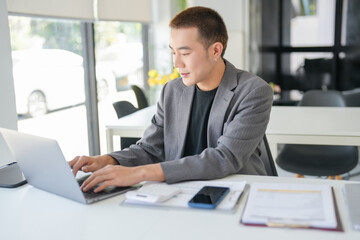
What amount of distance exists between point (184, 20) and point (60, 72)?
2188mm

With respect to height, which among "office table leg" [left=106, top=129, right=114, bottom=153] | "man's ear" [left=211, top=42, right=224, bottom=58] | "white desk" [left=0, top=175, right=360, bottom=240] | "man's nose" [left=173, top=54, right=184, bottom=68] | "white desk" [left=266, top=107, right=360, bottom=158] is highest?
"man's ear" [left=211, top=42, right=224, bottom=58]

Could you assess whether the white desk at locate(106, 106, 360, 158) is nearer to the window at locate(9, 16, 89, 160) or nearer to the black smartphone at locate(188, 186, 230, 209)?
the window at locate(9, 16, 89, 160)

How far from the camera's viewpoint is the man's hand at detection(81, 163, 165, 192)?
141 cm

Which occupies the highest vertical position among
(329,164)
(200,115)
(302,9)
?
(302,9)

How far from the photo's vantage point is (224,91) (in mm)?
1805

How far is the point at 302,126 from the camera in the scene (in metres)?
2.61

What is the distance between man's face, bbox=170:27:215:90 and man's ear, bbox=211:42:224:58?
0.11 feet

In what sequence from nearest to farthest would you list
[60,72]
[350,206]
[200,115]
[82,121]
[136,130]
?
[350,206], [200,115], [136,130], [60,72], [82,121]

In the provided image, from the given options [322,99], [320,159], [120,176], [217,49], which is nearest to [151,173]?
[120,176]

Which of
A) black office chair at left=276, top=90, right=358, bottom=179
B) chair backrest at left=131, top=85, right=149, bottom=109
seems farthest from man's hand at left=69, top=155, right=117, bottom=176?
chair backrest at left=131, top=85, right=149, bottom=109

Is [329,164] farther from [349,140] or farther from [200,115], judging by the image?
[200,115]

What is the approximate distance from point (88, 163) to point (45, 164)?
296 mm

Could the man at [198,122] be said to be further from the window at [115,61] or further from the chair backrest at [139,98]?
the window at [115,61]

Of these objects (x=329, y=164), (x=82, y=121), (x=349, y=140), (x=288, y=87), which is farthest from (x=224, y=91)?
(x=288, y=87)
